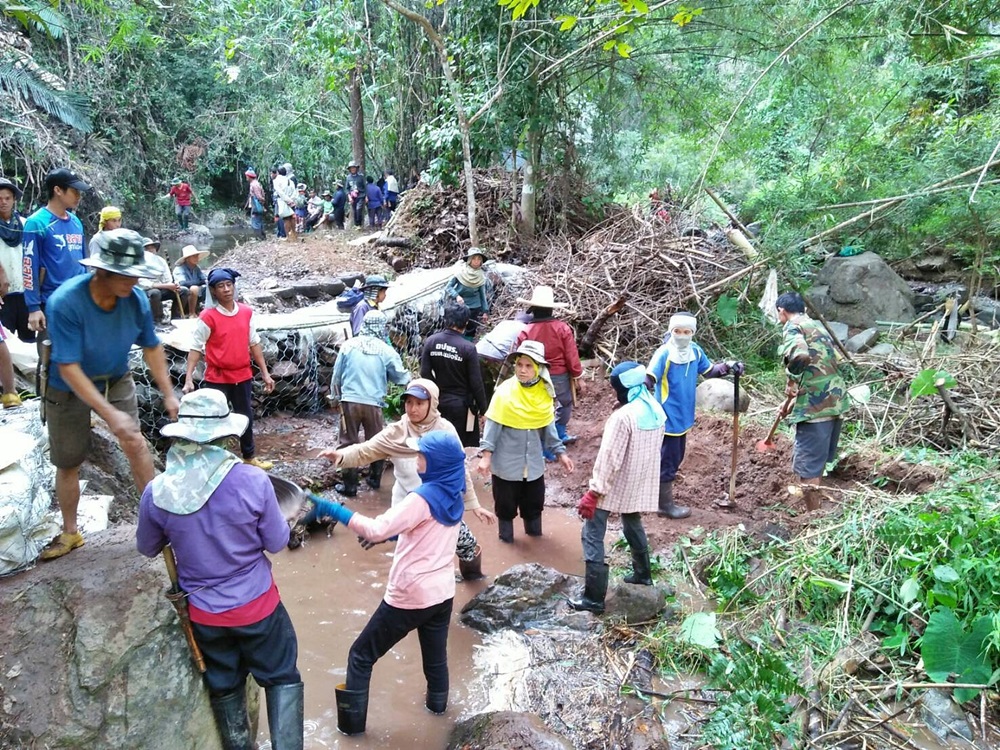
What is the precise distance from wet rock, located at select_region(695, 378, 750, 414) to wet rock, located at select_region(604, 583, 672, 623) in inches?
151

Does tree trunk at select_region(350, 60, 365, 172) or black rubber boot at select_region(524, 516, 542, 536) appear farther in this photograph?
tree trunk at select_region(350, 60, 365, 172)

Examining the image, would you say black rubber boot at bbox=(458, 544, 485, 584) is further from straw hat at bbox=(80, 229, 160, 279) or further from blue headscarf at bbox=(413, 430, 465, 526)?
straw hat at bbox=(80, 229, 160, 279)

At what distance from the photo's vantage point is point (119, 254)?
2820mm

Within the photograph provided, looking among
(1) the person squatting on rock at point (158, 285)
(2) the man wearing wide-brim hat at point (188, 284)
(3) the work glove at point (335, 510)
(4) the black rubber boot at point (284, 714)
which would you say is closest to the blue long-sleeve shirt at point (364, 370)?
(1) the person squatting on rock at point (158, 285)

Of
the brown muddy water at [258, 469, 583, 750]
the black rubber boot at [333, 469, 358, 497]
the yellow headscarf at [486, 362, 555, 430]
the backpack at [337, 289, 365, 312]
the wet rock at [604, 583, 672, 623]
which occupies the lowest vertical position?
the brown muddy water at [258, 469, 583, 750]

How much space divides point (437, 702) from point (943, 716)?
8.19 feet

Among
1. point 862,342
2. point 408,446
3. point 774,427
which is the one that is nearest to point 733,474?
point 774,427

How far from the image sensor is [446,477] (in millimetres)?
3121

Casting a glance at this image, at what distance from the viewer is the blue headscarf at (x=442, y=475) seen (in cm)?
305

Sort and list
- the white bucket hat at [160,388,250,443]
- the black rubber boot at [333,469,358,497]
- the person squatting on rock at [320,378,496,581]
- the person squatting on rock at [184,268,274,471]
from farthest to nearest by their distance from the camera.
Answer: the black rubber boot at [333,469,358,497] < the person squatting on rock at [184,268,274,471] < the person squatting on rock at [320,378,496,581] < the white bucket hat at [160,388,250,443]

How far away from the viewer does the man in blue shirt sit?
4516 mm

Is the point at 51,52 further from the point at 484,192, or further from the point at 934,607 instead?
the point at 934,607

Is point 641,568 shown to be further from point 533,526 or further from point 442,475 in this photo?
point 442,475

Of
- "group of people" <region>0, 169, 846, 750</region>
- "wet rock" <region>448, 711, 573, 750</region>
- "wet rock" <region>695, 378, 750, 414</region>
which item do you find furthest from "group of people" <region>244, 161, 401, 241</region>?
"wet rock" <region>448, 711, 573, 750</region>
